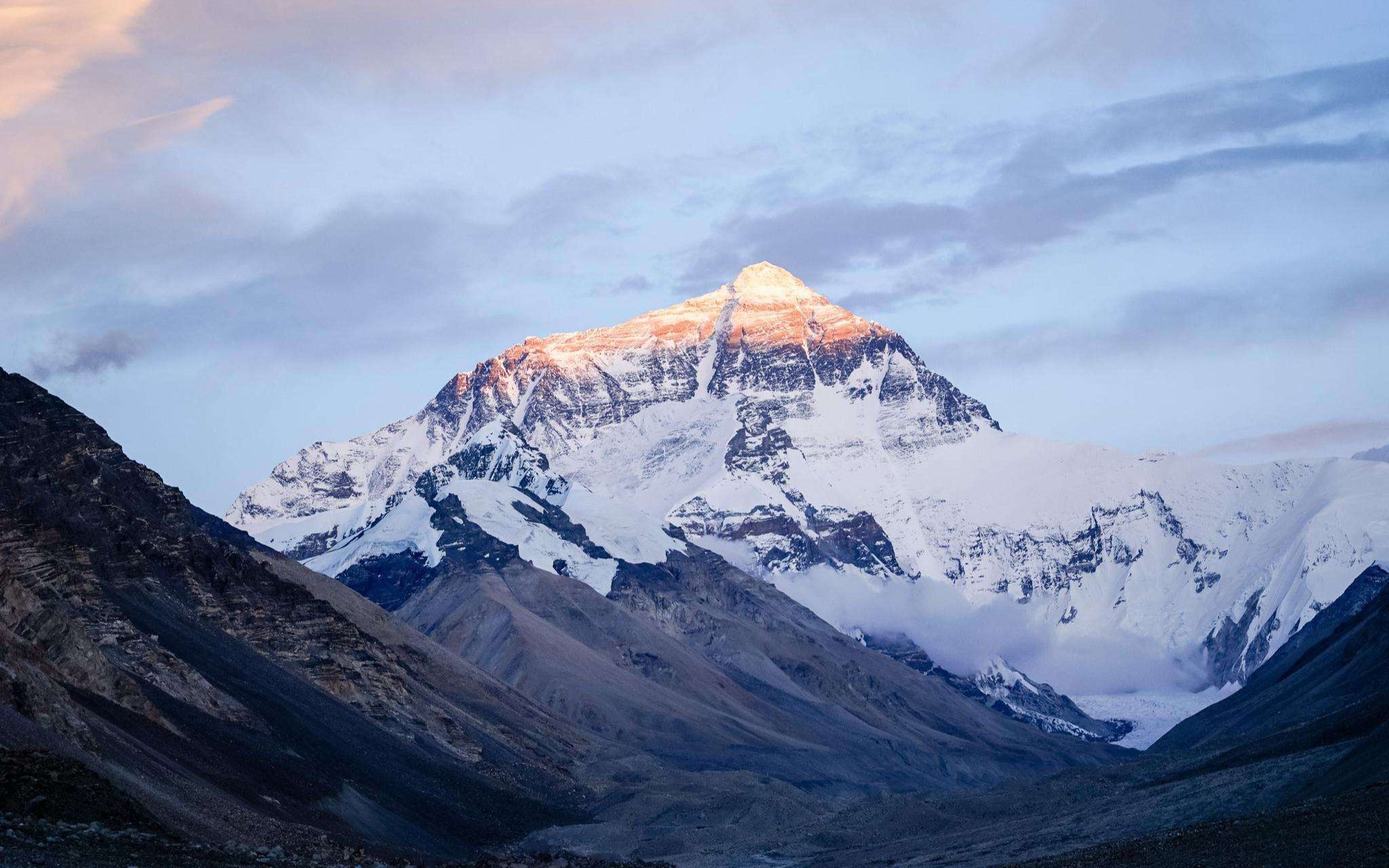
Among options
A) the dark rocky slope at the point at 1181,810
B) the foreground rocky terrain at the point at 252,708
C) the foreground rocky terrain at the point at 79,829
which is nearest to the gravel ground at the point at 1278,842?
the dark rocky slope at the point at 1181,810

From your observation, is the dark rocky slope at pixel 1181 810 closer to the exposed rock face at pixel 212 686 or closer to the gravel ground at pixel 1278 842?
the gravel ground at pixel 1278 842

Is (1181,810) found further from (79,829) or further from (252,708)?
(79,829)

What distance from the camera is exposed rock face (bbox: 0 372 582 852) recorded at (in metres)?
72.6

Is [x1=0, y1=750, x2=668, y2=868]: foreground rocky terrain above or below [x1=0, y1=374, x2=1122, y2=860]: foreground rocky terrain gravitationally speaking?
below

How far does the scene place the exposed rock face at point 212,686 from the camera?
72562 mm

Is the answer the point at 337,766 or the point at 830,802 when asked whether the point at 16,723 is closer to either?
the point at 337,766

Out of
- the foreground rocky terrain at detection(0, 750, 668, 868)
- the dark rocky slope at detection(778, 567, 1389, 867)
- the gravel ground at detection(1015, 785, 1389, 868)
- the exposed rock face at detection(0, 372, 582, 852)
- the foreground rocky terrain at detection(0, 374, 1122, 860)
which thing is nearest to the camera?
the foreground rocky terrain at detection(0, 750, 668, 868)

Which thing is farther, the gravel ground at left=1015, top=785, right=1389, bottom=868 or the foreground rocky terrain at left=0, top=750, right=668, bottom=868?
the gravel ground at left=1015, top=785, right=1389, bottom=868

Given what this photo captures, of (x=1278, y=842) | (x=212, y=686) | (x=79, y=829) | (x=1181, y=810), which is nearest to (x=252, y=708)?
(x=212, y=686)

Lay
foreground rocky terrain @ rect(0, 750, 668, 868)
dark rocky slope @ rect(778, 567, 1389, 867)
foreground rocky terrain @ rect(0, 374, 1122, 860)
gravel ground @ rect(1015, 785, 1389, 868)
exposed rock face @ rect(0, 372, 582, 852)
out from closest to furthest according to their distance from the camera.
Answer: foreground rocky terrain @ rect(0, 750, 668, 868) < gravel ground @ rect(1015, 785, 1389, 868) < dark rocky slope @ rect(778, 567, 1389, 867) < foreground rocky terrain @ rect(0, 374, 1122, 860) < exposed rock face @ rect(0, 372, 582, 852)

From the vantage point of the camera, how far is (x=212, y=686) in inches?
4198

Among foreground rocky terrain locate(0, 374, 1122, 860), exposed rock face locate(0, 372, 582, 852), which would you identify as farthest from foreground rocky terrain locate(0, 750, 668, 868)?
exposed rock face locate(0, 372, 582, 852)

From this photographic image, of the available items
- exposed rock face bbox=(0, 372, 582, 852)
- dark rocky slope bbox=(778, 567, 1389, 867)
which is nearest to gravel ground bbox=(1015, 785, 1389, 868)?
dark rocky slope bbox=(778, 567, 1389, 867)

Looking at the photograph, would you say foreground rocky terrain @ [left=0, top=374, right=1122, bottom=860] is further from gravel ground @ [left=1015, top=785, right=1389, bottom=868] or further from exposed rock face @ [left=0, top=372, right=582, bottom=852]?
gravel ground @ [left=1015, top=785, right=1389, bottom=868]
